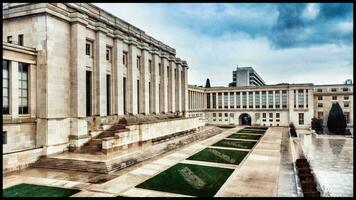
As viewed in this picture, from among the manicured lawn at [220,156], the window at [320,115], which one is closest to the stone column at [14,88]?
the manicured lawn at [220,156]

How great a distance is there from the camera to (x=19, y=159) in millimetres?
20766

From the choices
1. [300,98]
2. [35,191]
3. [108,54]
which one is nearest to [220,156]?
[35,191]

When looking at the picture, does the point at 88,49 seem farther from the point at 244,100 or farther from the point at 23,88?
the point at 244,100

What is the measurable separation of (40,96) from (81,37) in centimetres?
693

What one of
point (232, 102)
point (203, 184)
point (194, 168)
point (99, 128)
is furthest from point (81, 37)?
point (232, 102)

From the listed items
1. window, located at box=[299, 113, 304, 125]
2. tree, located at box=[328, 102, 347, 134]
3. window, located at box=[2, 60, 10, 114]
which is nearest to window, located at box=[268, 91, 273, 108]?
window, located at box=[299, 113, 304, 125]

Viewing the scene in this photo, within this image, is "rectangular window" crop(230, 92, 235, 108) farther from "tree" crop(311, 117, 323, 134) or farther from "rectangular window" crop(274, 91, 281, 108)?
"tree" crop(311, 117, 323, 134)

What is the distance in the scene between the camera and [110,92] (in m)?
33.0

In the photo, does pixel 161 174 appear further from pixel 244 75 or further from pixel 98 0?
pixel 244 75

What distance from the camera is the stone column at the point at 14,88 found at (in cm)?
2198

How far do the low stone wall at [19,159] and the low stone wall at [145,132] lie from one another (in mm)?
5330

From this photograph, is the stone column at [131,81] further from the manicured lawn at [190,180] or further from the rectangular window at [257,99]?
the rectangular window at [257,99]

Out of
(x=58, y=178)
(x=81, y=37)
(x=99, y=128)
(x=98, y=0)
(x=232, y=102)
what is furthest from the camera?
(x=232, y=102)

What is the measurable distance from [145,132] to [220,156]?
8.76 meters
